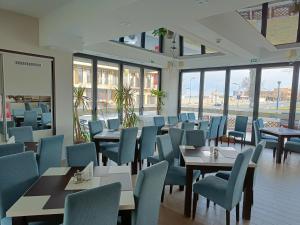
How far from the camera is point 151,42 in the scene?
24.1 ft

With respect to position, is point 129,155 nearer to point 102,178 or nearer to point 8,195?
point 102,178

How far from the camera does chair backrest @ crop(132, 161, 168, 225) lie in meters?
1.64

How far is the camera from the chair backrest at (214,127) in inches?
239

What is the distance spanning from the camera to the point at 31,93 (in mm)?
4113

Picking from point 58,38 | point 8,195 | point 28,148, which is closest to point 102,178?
point 8,195

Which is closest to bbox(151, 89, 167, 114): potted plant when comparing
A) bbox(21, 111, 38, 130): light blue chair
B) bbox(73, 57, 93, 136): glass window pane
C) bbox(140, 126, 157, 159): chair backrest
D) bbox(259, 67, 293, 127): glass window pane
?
bbox(73, 57, 93, 136): glass window pane

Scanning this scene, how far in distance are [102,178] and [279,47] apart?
5.90 meters

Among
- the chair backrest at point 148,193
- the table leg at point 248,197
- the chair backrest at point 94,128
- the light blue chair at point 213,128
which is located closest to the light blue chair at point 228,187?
the table leg at point 248,197

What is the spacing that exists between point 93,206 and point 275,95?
22.5 ft

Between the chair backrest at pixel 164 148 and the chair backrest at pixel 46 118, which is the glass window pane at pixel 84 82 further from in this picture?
the chair backrest at pixel 164 148

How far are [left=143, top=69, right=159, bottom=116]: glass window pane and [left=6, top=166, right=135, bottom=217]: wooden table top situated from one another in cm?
582

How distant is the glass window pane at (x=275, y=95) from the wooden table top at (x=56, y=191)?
5967 millimetres

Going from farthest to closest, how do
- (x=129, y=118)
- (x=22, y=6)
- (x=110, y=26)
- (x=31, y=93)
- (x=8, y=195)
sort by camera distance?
(x=129, y=118) → (x=31, y=93) → (x=22, y=6) → (x=110, y=26) → (x=8, y=195)

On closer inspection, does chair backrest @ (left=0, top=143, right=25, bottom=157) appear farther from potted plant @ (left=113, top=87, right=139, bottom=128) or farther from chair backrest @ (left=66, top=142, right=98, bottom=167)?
potted plant @ (left=113, top=87, right=139, bottom=128)
